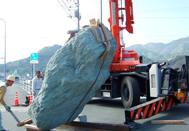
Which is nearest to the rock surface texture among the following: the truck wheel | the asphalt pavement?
the asphalt pavement

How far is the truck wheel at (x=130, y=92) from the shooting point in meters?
12.6

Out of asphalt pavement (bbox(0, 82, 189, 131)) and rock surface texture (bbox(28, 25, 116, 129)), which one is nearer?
rock surface texture (bbox(28, 25, 116, 129))

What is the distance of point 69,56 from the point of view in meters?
8.56

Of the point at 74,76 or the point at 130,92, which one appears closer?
the point at 74,76

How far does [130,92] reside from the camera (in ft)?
41.9

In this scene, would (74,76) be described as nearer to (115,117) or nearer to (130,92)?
(115,117)

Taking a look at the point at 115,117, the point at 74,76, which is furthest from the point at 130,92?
the point at 74,76

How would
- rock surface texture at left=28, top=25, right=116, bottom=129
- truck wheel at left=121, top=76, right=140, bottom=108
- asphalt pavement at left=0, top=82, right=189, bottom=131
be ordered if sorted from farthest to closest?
1. truck wheel at left=121, top=76, right=140, bottom=108
2. asphalt pavement at left=0, top=82, right=189, bottom=131
3. rock surface texture at left=28, top=25, right=116, bottom=129

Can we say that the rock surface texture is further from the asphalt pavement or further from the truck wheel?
the truck wheel

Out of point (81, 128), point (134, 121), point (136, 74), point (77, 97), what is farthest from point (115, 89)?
point (77, 97)

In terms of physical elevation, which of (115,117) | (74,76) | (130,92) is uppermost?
(74,76)

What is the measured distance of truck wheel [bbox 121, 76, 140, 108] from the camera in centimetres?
1265

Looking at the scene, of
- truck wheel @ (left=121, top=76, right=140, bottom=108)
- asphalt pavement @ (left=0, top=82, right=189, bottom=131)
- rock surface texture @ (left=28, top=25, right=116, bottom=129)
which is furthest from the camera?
truck wheel @ (left=121, top=76, right=140, bottom=108)

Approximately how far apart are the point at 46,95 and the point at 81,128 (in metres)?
1.43
